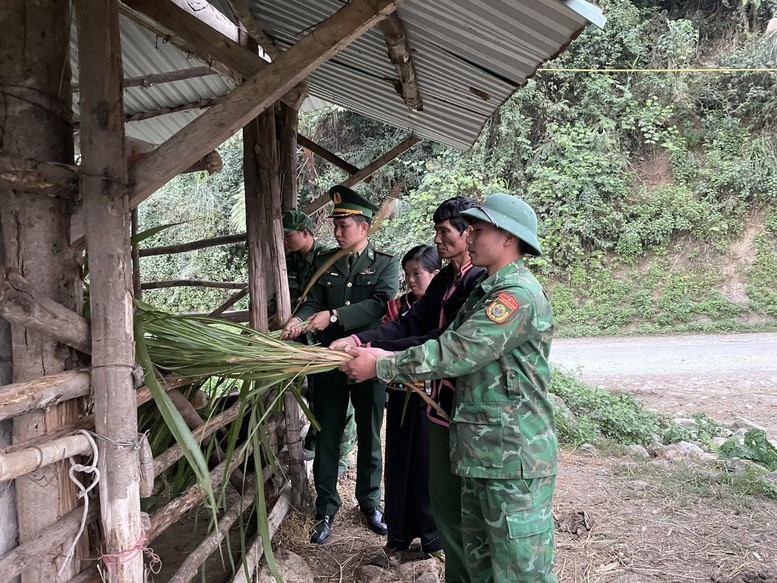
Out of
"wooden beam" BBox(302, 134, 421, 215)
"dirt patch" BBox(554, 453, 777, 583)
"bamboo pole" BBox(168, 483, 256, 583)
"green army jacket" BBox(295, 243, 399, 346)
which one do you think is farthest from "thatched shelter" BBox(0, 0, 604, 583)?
"wooden beam" BBox(302, 134, 421, 215)

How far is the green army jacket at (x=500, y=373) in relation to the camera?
2.00 metres

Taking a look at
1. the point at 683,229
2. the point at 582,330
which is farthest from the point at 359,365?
the point at 683,229

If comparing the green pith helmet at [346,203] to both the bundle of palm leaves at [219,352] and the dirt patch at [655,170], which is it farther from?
the dirt patch at [655,170]

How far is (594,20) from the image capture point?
2.02 meters

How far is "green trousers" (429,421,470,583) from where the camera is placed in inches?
98.3

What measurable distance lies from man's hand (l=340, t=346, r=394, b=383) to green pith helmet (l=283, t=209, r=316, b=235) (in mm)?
1676

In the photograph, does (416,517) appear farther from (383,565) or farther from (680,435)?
(680,435)

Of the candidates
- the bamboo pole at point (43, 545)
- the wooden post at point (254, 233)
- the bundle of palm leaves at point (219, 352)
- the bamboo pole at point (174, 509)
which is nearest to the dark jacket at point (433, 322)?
the bundle of palm leaves at point (219, 352)

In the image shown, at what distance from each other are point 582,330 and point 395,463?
34.1ft

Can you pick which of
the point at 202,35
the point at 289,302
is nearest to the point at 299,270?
the point at 289,302

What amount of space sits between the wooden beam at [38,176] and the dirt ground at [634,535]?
210 cm

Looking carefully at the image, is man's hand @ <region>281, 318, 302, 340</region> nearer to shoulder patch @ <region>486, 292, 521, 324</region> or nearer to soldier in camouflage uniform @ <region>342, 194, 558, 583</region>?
soldier in camouflage uniform @ <region>342, 194, 558, 583</region>

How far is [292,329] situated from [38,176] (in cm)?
164

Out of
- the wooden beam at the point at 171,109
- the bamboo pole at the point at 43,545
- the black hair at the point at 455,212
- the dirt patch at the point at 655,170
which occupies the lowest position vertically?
the bamboo pole at the point at 43,545
